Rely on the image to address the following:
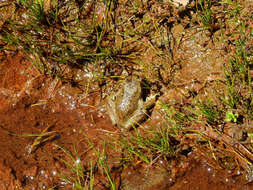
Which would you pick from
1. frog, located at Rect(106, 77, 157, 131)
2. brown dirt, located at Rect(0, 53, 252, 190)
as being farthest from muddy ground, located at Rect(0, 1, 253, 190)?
frog, located at Rect(106, 77, 157, 131)

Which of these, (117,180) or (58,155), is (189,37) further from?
(58,155)

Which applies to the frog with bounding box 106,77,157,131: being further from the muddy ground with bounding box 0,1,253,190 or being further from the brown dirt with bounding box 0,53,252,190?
the brown dirt with bounding box 0,53,252,190

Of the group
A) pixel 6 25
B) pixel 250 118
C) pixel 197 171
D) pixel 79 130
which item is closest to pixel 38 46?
pixel 6 25

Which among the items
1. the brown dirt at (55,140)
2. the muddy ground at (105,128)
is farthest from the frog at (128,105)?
the brown dirt at (55,140)

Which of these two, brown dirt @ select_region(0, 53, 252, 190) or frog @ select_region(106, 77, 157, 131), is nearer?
brown dirt @ select_region(0, 53, 252, 190)

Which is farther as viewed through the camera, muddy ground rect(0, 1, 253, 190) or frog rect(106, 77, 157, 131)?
frog rect(106, 77, 157, 131)
